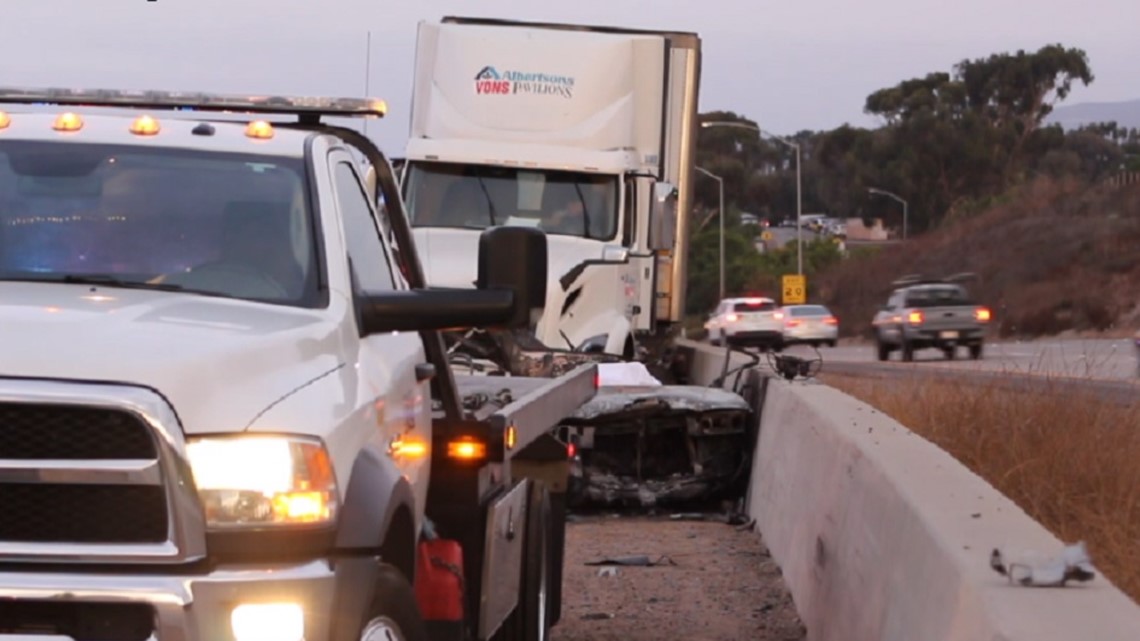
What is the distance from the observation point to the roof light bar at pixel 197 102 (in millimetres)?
6613

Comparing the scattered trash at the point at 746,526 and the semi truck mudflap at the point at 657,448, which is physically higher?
the semi truck mudflap at the point at 657,448

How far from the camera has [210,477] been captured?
15.6ft

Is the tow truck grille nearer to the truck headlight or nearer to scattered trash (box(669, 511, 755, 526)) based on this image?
the truck headlight

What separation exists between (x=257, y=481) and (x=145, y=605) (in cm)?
39

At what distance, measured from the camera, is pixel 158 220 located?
19.9 feet

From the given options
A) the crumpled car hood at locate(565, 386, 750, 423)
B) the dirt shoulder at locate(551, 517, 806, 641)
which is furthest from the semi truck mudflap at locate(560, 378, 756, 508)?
the dirt shoulder at locate(551, 517, 806, 641)

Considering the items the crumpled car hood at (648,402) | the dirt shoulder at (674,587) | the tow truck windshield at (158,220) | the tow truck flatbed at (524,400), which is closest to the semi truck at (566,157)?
the crumpled car hood at (648,402)

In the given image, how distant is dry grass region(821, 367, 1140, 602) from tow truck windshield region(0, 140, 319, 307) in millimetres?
3215

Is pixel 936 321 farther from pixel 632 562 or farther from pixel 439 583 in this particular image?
pixel 439 583

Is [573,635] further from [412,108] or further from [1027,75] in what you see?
[1027,75]

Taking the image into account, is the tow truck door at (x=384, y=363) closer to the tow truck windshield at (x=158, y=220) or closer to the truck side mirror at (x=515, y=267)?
the tow truck windshield at (x=158, y=220)

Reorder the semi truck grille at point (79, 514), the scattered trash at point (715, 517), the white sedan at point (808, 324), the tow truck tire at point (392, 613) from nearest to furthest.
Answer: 1. the semi truck grille at point (79, 514)
2. the tow truck tire at point (392, 613)
3. the scattered trash at point (715, 517)
4. the white sedan at point (808, 324)

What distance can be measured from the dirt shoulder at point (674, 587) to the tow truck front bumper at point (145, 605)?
555 centimetres

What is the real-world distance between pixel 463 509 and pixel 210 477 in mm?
2327
